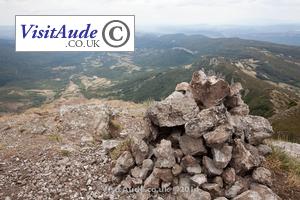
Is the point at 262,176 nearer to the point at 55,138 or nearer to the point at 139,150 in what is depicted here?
the point at 139,150

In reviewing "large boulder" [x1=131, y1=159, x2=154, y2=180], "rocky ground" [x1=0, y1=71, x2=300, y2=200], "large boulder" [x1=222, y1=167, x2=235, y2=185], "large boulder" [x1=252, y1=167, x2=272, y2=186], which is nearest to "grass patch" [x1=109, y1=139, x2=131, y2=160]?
"rocky ground" [x1=0, y1=71, x2=300, y2=200]

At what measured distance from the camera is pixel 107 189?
35.7 feet

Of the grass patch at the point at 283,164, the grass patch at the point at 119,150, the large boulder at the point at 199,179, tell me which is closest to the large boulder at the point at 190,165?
the large boulder at the point at 199,179

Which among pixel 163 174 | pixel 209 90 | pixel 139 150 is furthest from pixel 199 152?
pixel 209 90

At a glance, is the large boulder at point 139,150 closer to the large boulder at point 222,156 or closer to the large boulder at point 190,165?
the large boulder at point 190,165

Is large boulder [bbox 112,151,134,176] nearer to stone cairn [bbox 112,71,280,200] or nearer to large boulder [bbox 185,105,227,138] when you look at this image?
stone cairn [bbox 112,71,280,200]

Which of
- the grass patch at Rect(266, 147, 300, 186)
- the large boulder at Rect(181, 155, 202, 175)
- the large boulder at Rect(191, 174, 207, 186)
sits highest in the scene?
the large boulder at Rect(181, 155, 202, 175)

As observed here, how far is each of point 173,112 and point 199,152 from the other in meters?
1.55

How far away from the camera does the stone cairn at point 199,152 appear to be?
10.0 m

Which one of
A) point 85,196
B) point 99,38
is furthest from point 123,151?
point 99,38

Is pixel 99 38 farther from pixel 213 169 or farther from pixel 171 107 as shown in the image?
pixel 213 169

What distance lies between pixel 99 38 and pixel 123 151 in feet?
36.0

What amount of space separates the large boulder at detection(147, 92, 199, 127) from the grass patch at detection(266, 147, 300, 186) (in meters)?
3.34

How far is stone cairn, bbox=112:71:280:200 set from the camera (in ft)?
32.9
